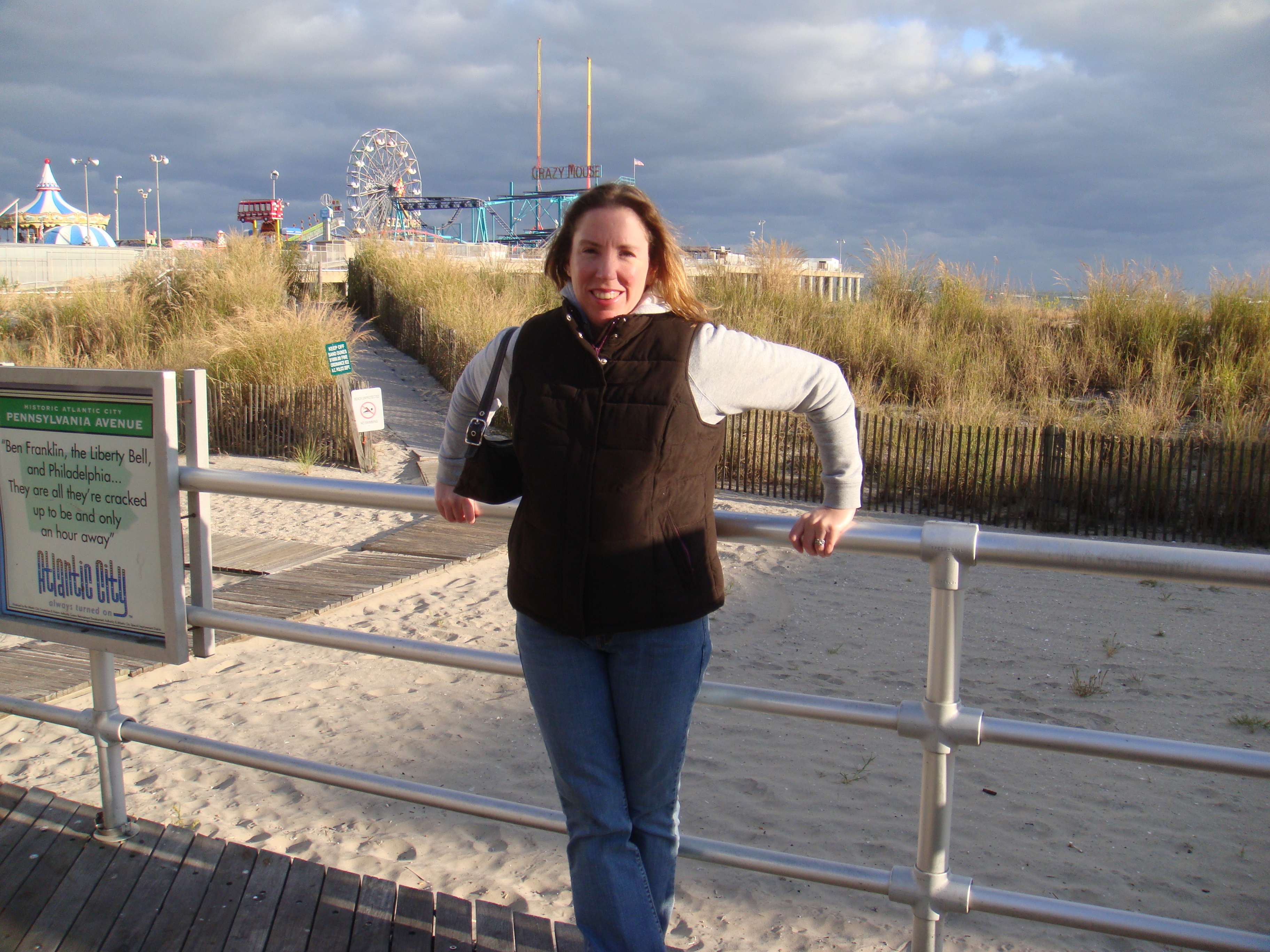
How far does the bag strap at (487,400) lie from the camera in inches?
76.4

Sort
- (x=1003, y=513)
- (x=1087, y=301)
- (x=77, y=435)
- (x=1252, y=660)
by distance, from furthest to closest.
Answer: (x=1087, y=301) < (x=1003, y=513) < (x=1252, y=660) < (x=77, y=435)

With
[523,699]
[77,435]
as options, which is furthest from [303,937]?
[523,699]

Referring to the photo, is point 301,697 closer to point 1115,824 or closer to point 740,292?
point 1115,824

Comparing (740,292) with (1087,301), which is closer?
(1087,301)

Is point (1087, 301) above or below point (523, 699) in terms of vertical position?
above

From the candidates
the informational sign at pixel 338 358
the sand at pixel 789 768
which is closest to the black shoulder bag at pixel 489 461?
the sand at pixel 789 768

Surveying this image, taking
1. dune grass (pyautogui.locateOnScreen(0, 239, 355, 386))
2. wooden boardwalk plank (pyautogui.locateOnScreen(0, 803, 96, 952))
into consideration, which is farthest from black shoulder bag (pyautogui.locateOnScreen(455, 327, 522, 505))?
dune grass (pyautogui.locateOnScreen(0, 239, 355, 386))

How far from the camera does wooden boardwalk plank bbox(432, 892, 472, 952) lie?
Answer: 84.2 inches

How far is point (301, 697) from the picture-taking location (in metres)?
5.05

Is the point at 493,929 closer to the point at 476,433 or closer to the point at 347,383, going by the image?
the point at 476,433

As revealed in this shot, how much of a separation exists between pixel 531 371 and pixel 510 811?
0.95 m

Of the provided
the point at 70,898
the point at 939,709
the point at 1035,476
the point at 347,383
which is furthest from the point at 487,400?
the point at 347,383

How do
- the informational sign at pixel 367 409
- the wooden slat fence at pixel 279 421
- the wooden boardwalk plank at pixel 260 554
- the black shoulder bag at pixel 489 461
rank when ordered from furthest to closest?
the wooden slat fence at pixel 279 421 < the informational sign at pixel 367 409 < the wooden boardwalk plank at pixel 260 554 < the black shoulder bag at pixel 489 461

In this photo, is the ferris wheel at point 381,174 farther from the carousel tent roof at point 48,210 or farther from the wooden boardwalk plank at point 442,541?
the wooden boardwalk plank at point 442,541
